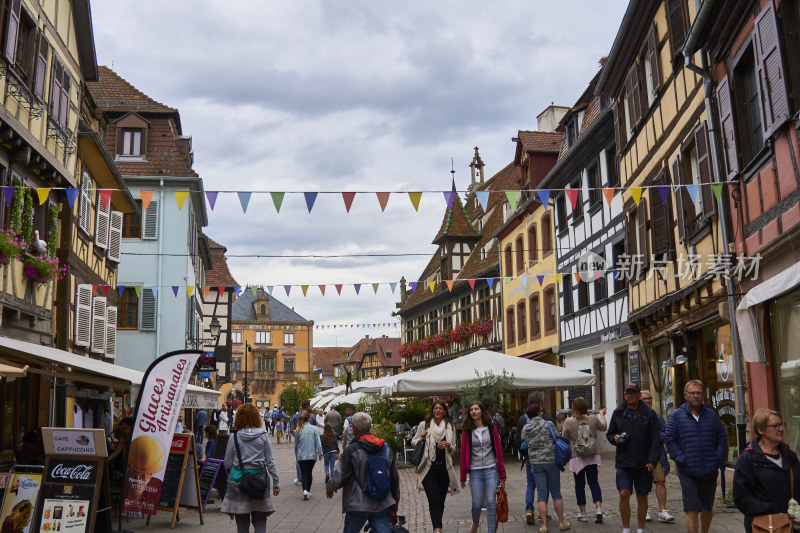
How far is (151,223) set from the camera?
98.0ft

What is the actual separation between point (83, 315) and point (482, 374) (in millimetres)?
8567

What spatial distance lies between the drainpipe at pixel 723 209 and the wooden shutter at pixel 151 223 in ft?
68.5

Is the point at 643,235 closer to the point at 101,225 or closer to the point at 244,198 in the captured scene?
the point at 244,198

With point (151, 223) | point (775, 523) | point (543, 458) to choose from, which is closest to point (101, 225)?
point (151, 223)

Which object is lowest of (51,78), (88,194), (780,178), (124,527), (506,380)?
(124,527)

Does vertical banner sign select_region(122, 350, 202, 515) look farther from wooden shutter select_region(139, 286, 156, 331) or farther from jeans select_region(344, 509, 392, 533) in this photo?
wooden shutter select_region(139, 286, 156, 331)

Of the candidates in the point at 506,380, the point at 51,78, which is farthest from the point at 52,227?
the point at 506,380

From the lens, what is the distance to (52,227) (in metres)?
15.5

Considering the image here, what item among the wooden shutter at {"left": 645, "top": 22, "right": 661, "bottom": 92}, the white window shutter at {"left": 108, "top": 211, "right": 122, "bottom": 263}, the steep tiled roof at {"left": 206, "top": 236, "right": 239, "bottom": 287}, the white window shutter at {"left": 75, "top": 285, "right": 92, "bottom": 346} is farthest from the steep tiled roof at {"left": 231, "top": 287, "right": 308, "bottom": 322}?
the wooden shutter at {"left": 645, "top": 22, "right": 661, "bottom": 92}

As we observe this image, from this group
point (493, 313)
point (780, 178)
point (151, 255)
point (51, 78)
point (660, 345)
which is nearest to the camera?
point (780, 178)

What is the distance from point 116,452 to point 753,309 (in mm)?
8756

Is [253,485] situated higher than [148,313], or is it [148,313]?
[148,313]

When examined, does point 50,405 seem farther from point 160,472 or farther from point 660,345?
point 660,345

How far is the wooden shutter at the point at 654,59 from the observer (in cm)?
1678
